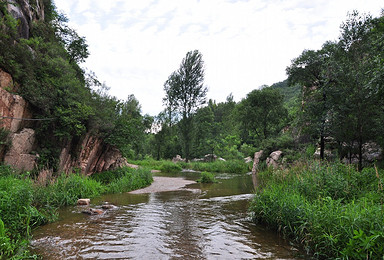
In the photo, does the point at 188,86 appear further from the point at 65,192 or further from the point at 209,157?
the point at 65,192

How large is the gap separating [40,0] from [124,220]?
1738 centimetres

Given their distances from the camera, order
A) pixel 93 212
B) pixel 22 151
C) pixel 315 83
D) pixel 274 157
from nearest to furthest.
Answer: pixel 93 212 → pixel 22 151 → pixel 315 83 → pixel 274 157

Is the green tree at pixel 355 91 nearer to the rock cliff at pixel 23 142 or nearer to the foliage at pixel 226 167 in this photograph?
the rock cliff at pixel 23 142

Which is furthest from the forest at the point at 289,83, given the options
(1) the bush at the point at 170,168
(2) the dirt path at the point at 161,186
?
(1) the bush at the point at 170,168

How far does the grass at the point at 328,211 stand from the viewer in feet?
12.7

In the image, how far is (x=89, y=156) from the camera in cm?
1406

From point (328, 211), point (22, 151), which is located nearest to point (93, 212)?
point (22, 151)

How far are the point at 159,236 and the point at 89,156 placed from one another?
9954 millimetres

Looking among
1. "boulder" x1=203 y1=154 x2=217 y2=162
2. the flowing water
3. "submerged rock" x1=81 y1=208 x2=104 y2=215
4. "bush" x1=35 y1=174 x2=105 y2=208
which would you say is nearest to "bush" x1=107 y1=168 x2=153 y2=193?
"bush" x1=35 y1=174 x2=105 y2=208

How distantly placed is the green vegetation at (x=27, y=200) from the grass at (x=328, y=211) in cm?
567

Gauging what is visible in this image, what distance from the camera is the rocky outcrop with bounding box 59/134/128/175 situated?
1251 cm

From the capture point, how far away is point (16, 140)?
9.64 m

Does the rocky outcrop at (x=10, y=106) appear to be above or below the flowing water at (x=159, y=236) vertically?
above

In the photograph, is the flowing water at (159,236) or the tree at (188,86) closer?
the flowing water at (159,236)
